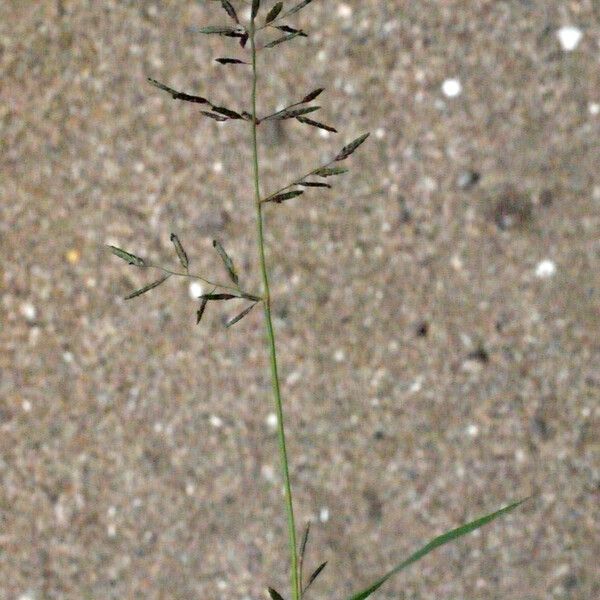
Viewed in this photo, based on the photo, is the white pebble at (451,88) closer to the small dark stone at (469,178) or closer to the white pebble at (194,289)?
the small dark stone at (469,178)

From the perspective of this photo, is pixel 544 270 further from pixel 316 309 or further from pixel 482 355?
pixel 316 309

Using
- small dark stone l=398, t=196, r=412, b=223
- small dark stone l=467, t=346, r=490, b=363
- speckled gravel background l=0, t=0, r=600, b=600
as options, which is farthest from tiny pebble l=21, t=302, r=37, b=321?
small dark stone l=467, t=346, r=490, b=363

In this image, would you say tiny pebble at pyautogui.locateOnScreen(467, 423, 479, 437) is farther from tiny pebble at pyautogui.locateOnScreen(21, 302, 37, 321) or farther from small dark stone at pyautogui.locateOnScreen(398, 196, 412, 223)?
tiny pebble at pyautogui.locateOnScreen(21, 302, 37, 321)

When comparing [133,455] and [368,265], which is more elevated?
[368,265]

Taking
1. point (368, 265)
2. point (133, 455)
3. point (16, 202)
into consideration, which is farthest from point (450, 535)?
point (16, 202)

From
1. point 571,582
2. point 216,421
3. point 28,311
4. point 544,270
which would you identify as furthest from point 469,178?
point 28,311

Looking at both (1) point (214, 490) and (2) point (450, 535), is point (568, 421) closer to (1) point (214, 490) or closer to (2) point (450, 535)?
(1) point (214, 490)
